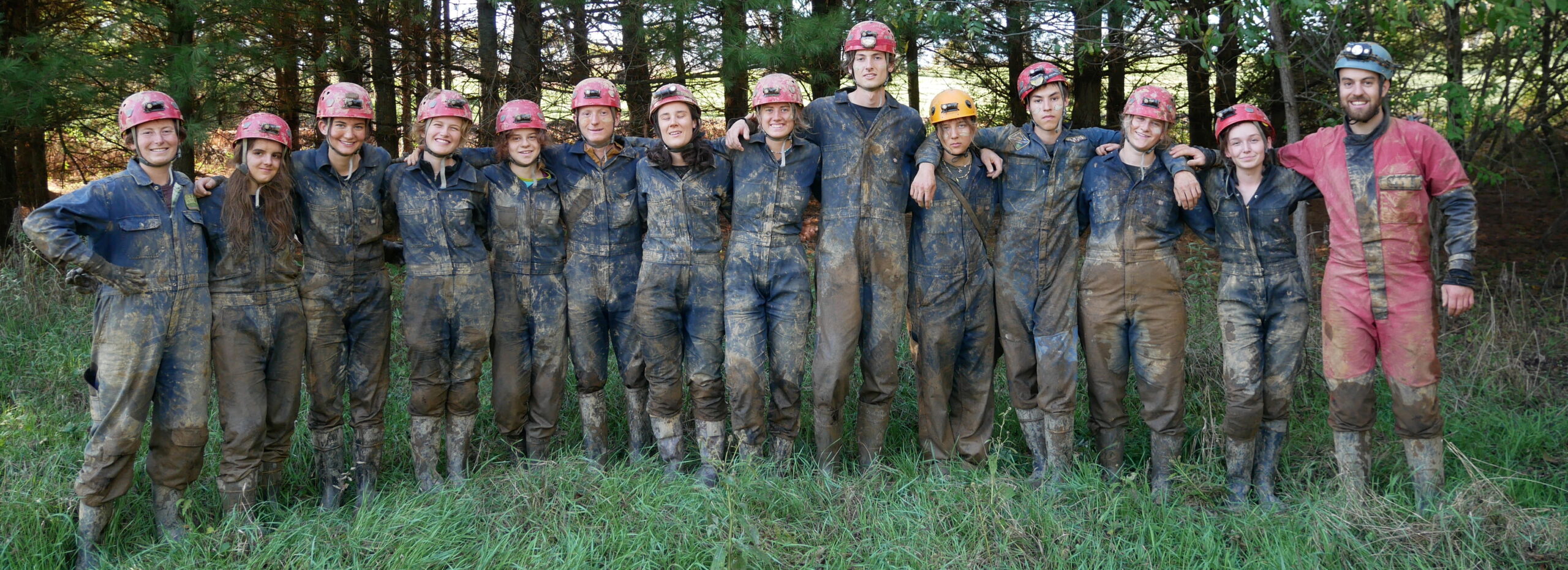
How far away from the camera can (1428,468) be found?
183 inches

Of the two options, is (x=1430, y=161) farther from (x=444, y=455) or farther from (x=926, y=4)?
(x=444, y=455)

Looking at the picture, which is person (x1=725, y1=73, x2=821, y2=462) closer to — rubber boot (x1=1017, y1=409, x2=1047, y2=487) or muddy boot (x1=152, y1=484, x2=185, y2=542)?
rubber boot (x1=1017, y1=409, x2=1047, y2=487)

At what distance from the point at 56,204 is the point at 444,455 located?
2373 millimetres

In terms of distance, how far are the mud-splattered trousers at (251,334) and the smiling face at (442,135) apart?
2.75 ft

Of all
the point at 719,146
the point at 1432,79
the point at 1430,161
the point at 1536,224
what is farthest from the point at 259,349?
the point at 1536,224

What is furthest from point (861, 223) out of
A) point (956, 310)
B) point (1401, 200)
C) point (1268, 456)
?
point (1401, 200)

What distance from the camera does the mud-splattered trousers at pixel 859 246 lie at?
199 inches

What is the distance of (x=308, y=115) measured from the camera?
10.5 metres

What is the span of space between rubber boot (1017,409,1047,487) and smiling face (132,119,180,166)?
451 cm

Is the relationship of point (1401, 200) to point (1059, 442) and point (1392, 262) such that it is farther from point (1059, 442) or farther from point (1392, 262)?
point (1059, 442)

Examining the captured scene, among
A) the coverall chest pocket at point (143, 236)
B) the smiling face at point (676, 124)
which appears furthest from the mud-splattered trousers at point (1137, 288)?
the coverall chest pocket at point (143, 236)

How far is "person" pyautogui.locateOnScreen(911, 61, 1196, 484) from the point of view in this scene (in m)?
5.09

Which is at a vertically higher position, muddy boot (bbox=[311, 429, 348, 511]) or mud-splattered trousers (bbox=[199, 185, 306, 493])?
mud-splattered trousers (bbox=[199, 185, 306, 493])

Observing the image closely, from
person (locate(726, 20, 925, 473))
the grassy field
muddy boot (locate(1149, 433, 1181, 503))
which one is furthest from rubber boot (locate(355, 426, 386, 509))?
muddy boot (locate(1149, 433, 1181, 503))
